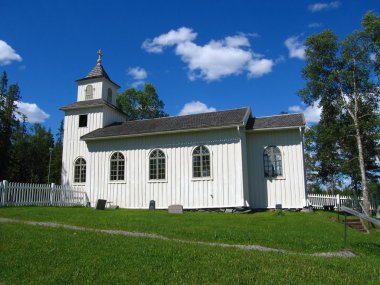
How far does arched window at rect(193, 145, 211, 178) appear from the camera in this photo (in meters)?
19.5

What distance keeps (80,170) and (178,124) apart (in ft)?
25.4

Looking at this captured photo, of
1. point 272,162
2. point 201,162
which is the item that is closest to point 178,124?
point 201,162

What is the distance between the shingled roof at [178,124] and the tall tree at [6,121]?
19.8 m

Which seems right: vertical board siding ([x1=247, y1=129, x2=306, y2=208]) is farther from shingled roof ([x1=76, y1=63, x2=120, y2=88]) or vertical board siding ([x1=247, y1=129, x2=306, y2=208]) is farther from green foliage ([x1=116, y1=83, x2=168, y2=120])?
green foliage ([x1=116, y1=83, x2=168, y2=120])

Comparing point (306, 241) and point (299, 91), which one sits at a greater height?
point (299, 91)

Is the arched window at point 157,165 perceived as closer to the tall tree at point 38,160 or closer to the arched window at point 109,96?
the arched window at point 109,96

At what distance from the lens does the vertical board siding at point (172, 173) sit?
18.9 m

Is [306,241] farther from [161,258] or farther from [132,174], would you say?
[132,174]

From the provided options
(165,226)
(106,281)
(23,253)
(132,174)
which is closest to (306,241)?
(165,226)

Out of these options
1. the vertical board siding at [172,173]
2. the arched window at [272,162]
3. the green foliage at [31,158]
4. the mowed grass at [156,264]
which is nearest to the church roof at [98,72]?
the vertical board siding at [172,173]

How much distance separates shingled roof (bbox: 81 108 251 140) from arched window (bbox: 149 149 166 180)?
4.58 ft

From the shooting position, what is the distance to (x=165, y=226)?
459 inches

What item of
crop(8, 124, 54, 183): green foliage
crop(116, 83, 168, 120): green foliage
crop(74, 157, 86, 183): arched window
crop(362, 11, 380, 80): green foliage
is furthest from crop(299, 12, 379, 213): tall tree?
crop(8, 124, 54, 183): green foliage

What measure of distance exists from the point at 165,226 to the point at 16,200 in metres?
11.0
